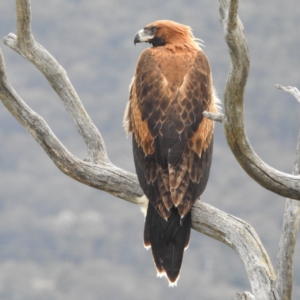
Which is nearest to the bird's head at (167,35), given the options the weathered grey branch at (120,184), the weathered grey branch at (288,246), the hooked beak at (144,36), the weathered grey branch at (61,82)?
the hooked beak at (144,36)

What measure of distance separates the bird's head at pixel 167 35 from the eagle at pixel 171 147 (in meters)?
0.32

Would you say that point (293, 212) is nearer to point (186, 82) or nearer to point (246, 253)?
point (246, 253)

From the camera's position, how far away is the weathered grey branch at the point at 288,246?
4000mm

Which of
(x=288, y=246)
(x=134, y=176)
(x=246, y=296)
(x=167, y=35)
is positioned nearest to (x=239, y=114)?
(x=246, y=296)

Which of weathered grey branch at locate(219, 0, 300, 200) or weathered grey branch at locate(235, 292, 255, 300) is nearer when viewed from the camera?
weathered grey branch at locate(219, 0, 300, 200)

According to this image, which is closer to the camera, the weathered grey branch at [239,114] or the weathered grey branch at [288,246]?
the weathered grey branch at [239,114]

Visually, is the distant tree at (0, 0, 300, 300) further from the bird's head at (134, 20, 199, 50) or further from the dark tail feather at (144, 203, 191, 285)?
the bird's head at (134, 20, 199, 50)

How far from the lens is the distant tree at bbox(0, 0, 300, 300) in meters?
3.55

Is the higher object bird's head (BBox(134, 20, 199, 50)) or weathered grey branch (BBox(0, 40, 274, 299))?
bird's head (BBox(134, 20, 199, 50))

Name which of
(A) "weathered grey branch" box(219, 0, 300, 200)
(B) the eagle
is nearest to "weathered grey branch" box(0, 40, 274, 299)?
(B) the eagle

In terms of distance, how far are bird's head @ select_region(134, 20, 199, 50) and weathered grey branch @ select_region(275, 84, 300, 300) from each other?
828 millimetres

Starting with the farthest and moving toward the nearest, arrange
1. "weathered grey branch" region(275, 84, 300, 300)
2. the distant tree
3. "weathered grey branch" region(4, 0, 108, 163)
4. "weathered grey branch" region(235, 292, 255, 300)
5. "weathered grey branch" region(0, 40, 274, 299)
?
"weathered grey branch" region(4, 0, 108, 163)
"weathered grey branch" region(0, 40, 274, 299)
"weathered grey branch" region(275, 84, 300, 300)
"weathered grey branch" region(235, 292, 255, 300)
the distant tree

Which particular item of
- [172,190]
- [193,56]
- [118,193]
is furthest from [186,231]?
[193,56]

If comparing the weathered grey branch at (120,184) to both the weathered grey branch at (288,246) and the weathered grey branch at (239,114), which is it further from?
the weathered grey branch at (239,114)
